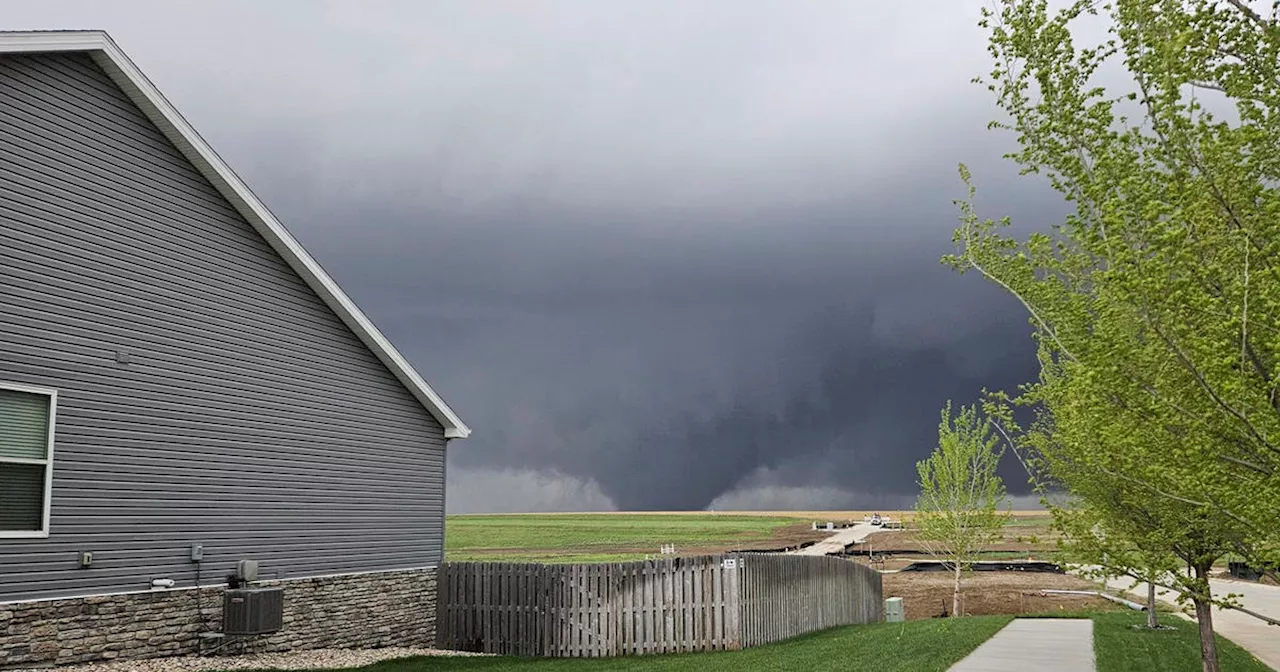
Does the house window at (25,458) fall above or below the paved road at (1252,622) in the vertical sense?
above

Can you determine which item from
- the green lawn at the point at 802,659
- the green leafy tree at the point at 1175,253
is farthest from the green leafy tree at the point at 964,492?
the green leafy tree at the point at 1175,253

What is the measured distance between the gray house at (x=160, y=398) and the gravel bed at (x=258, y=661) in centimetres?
20

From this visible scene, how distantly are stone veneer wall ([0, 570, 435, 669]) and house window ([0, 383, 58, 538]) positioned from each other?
3.19 ft

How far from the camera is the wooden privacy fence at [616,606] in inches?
655

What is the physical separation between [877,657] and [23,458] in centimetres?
1142

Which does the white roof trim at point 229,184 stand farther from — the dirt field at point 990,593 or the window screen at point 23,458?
the dirt field at point 990,593

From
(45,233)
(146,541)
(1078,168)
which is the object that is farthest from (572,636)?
(1078,168)

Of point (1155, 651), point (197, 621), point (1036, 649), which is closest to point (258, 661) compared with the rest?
point (197, 621)

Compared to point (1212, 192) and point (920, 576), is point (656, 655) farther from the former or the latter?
point (920, 576)

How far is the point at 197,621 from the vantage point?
14.1 meters

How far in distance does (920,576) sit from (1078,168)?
41383 millimetres

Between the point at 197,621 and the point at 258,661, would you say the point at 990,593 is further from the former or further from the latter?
the point at 197,621

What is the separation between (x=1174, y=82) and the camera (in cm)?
675

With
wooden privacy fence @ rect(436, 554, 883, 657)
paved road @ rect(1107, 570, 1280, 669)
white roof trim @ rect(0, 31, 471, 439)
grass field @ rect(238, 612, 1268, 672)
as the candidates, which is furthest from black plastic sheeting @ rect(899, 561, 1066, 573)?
white roof trim @ rect(0, 31, 471, 439)
